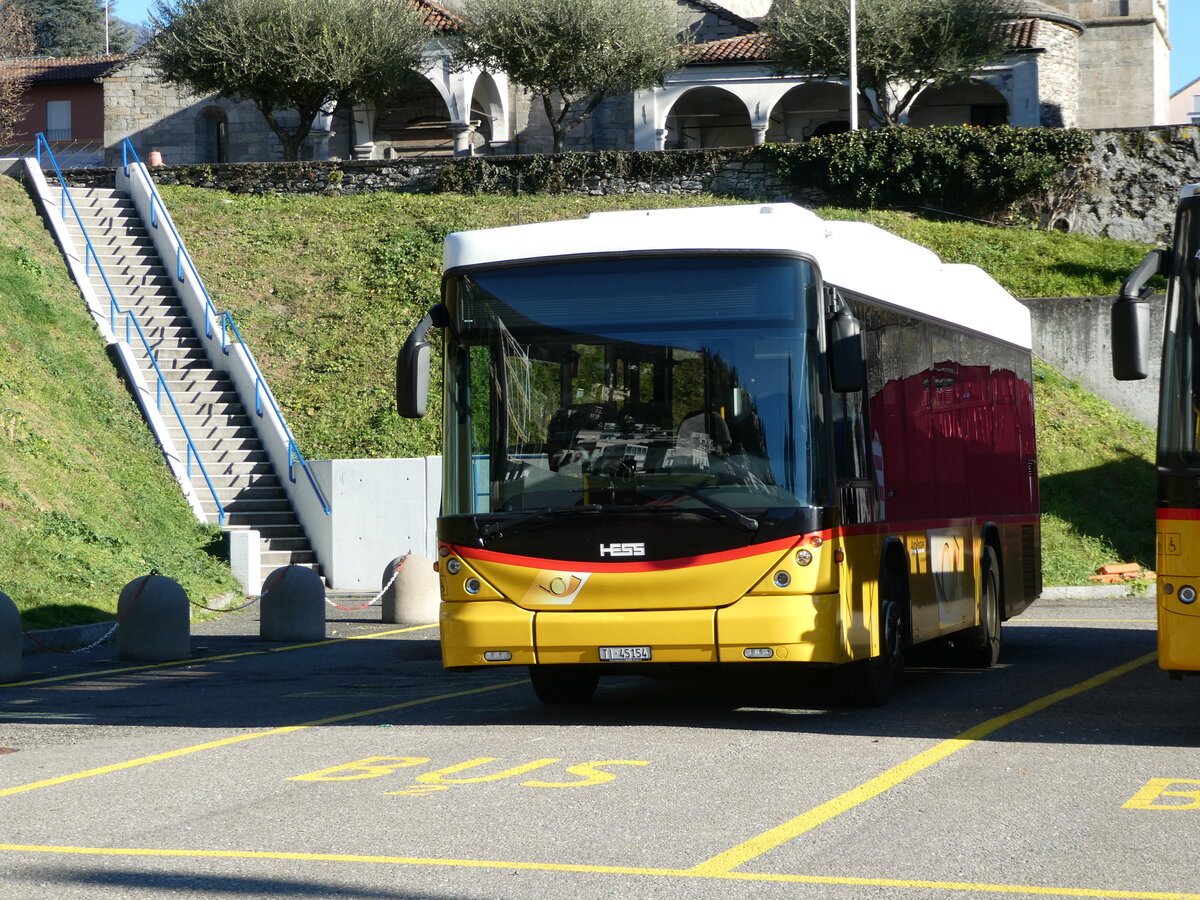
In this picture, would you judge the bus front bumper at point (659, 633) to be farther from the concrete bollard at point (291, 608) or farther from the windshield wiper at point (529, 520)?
the concrete bollard at point (291, 608)

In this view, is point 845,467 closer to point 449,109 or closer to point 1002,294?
point 1002,294

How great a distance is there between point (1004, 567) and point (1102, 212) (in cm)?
2596

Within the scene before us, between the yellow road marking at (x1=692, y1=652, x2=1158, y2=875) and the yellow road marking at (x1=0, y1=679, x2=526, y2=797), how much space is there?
12.5ft

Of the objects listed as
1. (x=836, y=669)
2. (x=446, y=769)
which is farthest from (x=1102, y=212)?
(x=446, y=769)

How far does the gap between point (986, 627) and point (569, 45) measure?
37.7 m

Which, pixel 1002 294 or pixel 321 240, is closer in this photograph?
pixel 1002 294

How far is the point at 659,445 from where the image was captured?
9.97 m

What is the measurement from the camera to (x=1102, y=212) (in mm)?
38500

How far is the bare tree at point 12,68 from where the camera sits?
2494 inches

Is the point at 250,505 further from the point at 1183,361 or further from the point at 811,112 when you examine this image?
the point at 811,112

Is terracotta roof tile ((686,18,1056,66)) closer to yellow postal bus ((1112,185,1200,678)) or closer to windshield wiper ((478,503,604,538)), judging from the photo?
yellow postal bus ((1112,185,1200,678))

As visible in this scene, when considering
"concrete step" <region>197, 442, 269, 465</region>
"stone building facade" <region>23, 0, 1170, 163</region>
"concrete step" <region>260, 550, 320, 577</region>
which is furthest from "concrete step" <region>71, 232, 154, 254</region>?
"stone building facade" <region>23, 0, 1170, 163</region>

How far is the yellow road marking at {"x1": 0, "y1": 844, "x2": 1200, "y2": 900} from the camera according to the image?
228 inches

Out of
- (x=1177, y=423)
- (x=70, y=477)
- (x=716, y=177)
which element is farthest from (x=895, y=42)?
(x=1177, y=423)
